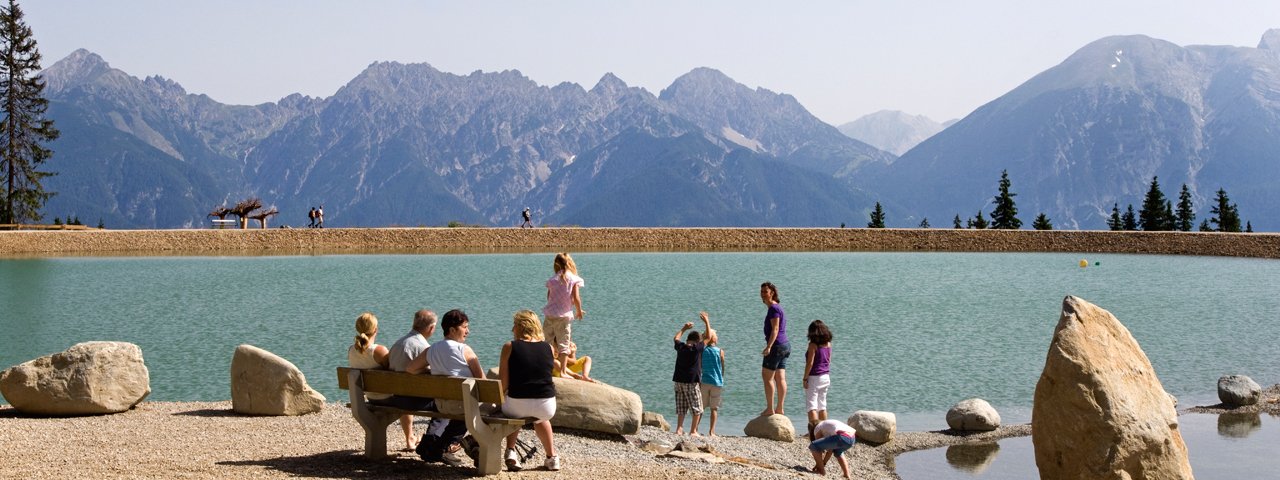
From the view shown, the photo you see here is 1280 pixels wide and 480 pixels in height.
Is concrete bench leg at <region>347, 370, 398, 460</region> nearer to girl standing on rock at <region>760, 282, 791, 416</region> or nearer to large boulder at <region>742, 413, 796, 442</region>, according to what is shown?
girl standing on rock at <region>760, 282, 791, 416</region>

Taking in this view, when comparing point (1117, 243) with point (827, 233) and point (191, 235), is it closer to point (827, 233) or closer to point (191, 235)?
point (827, 233)

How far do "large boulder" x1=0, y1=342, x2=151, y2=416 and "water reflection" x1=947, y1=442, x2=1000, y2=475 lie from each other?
9256mm

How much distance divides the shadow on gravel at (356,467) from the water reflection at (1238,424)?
10936mm

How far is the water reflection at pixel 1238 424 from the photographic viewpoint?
15.9m

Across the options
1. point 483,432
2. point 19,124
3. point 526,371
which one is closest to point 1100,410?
point 526,371

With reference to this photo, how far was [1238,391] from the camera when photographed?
1777 centimetres

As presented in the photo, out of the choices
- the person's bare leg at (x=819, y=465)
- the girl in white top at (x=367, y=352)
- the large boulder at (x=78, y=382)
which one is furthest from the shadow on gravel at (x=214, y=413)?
the person's bare leg at (x=819, y=465)

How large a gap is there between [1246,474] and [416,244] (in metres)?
50.6

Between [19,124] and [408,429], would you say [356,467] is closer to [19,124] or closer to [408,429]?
[408,429]

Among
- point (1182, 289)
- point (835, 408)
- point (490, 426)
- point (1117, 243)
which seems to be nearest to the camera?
point (490, 426)

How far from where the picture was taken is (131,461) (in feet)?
32.7

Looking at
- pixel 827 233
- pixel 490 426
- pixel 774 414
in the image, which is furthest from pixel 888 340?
pixel 827 233

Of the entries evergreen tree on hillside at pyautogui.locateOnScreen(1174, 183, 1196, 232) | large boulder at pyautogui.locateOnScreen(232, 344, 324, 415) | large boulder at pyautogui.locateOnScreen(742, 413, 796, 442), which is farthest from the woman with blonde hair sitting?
evergreen tree on hillside at pyautogui.locateOnScreen(1174, 183, 1196, 232)

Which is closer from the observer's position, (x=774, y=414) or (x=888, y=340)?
(x=774, y=414)
